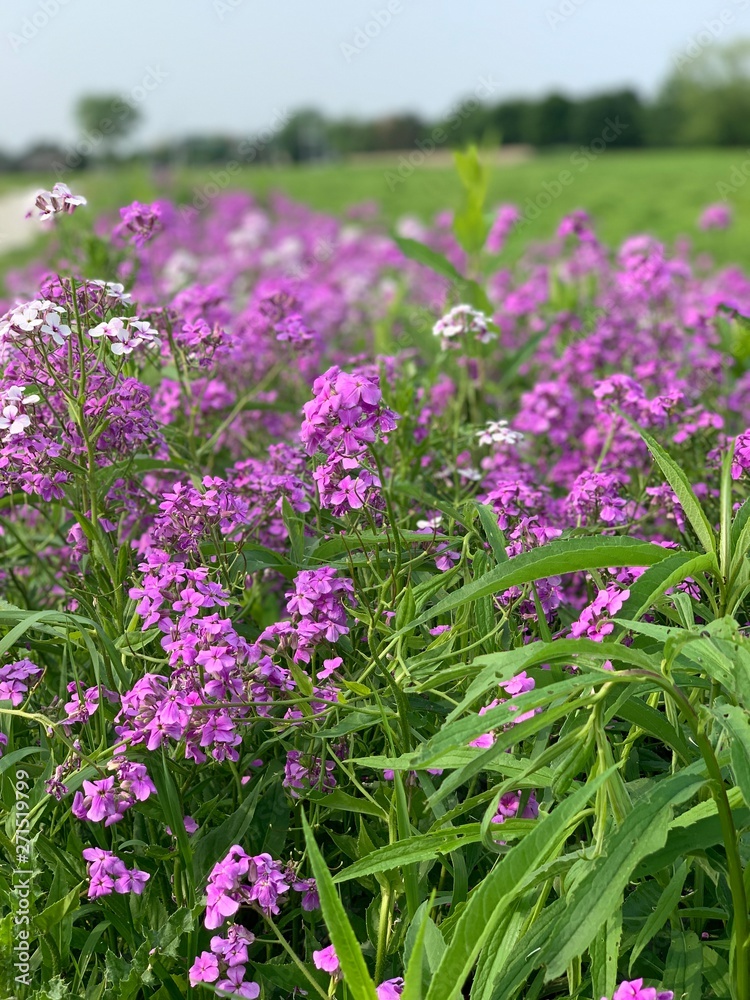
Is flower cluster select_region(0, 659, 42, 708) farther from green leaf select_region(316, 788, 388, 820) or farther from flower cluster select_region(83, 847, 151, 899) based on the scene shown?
green leaf select_region(316, 788, 388, 820)

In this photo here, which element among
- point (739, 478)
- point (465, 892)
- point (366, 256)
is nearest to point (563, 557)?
point (465, 892)

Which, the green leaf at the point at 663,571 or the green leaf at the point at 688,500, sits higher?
the green leaf at the point at 688,500

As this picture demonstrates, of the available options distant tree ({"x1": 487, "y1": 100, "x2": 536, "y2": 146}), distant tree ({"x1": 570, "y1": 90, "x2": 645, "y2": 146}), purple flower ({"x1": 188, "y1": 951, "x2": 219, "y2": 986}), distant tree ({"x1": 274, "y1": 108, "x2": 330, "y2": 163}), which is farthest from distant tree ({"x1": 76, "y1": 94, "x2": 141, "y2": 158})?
distant tree ({"x1": 570, "y1": 90, "x2": 645, "y2": 146})

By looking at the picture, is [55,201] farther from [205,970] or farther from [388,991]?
[388,991]

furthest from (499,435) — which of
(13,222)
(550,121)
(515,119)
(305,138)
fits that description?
(515,119)

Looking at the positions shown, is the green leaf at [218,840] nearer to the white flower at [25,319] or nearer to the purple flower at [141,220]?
the white flower at [25,319]

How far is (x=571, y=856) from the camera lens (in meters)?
1.48

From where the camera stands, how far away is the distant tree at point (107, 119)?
6.21m

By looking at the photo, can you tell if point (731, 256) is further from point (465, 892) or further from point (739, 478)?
point (465, 892)

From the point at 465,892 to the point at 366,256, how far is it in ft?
32.6

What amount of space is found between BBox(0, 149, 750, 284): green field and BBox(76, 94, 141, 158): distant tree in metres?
1.27

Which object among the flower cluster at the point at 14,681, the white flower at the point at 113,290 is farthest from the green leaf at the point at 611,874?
the white flower at the point at 113,290

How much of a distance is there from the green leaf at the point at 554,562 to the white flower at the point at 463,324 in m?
1.45

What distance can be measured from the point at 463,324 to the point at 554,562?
5.48ft
